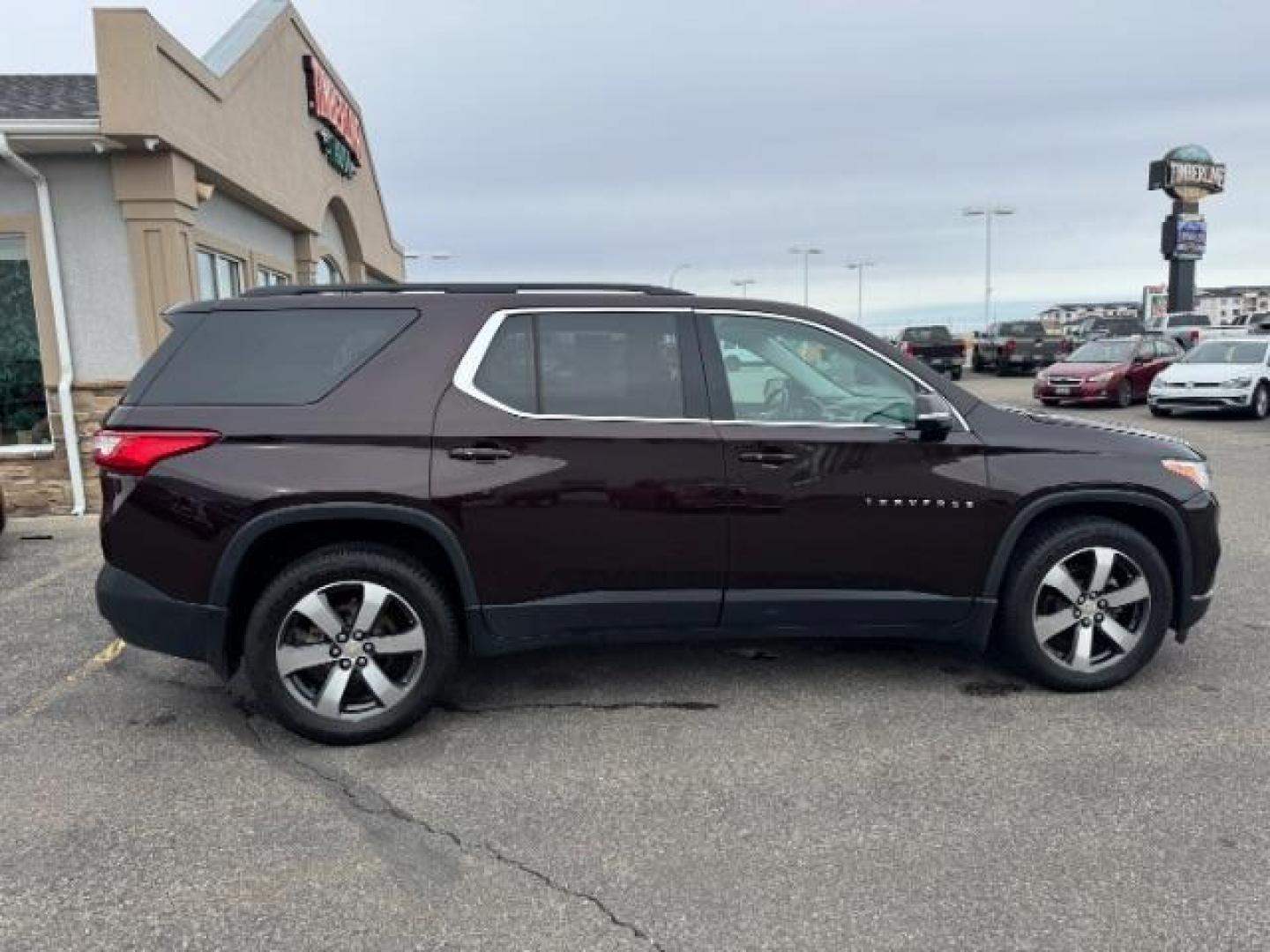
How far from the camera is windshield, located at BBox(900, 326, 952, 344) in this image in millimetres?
28359

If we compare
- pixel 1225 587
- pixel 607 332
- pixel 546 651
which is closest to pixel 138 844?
pixel 546 651

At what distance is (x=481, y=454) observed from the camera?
140 inches

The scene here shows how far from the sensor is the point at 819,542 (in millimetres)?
3738

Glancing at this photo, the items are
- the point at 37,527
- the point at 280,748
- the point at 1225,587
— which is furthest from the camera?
the point at 37,527

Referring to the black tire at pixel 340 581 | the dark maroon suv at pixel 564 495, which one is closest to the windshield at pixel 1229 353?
the dark maroon suv at pixel 564 495

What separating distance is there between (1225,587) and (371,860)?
17.7 ft

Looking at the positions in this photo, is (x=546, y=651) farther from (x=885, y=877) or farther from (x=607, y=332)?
(x=885, y=877)

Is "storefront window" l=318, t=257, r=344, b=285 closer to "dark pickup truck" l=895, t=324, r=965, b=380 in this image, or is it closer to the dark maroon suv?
the dark maroon suv

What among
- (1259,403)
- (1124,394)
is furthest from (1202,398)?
(1124,394)

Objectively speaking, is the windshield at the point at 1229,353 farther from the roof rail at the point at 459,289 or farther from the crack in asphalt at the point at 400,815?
the crack in asphalt at the point at 400,815

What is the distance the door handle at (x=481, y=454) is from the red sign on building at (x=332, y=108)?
40.3 ft

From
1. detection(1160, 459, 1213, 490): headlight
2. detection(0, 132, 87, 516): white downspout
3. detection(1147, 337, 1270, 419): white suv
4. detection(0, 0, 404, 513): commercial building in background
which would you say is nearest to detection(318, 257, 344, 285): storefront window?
detection(0, 0, 404, 513): commercial building in background

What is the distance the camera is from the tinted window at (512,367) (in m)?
3.64

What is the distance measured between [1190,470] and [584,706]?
288cm
